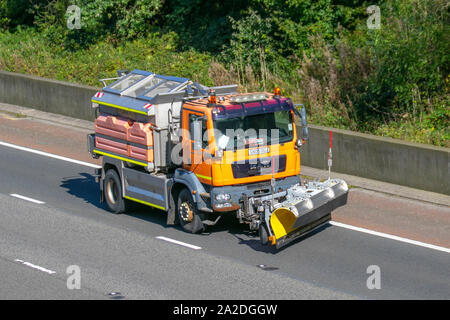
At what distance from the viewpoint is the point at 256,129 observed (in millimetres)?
15742

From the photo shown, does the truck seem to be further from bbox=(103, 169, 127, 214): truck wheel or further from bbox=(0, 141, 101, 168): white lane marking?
bbox=(0, 141, 101, 168): white lane marking

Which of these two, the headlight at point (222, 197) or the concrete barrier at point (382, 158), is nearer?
the headlight at point (222, 197)

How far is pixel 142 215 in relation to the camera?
17891 millimetres

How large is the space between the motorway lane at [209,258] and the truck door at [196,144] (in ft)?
4.28

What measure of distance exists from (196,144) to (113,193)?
3.18m

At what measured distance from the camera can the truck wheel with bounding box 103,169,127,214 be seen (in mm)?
17719

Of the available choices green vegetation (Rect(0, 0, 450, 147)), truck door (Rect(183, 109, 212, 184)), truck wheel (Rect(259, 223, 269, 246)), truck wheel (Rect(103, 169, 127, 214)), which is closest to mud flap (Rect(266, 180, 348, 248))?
truck wheel (Rect(259, 223, 269, 246))

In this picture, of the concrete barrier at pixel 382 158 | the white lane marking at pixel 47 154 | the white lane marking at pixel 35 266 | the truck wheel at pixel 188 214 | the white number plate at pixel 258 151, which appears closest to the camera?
the white lane marking at pixel 35 266

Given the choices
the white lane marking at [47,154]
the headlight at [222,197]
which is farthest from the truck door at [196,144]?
the white lane marking at [47,154]

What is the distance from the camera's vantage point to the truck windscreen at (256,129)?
15.5m

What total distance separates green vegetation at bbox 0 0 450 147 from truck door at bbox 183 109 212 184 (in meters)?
6.35

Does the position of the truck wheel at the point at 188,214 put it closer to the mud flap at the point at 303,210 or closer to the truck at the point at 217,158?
the truck at the point at 217,158
